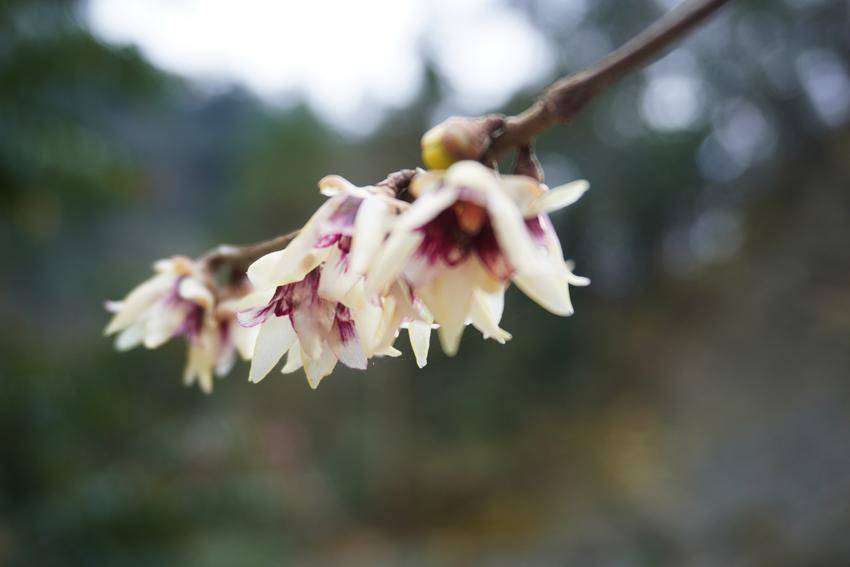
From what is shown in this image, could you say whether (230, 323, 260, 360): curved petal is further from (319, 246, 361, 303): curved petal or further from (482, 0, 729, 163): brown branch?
(482, 0, 729, 163): brown branch

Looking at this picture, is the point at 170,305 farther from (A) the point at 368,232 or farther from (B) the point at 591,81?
(B) the point at 591,81

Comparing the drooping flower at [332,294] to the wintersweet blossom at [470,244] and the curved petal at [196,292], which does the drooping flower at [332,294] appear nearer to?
the wintersweet blossom at [470,244]

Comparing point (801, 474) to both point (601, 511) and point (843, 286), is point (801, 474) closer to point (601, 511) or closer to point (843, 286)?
point (843, 286)

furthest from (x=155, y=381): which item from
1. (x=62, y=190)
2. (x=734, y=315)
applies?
(x=734, y=315)

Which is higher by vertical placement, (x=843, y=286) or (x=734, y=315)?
(x=734, y=315)

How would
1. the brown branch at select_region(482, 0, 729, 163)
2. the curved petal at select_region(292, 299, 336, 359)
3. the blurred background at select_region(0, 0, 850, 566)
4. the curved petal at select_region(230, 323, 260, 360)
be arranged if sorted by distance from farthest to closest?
the blurred background at select_region(0, 0, 850, 566)
the curved petal at select_region(230, 323, 260, 360)
the curved petal at select_region(292, 299, 336, 359)
the brown branch at select_region(482, 0, 729, 163)

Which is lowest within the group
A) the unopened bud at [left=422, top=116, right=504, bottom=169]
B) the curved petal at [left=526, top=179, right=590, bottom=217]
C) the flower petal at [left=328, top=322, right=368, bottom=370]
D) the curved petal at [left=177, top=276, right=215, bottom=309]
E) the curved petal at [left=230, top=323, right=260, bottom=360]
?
the flower petal at [left=328, top=322, right=368, bottom=370]

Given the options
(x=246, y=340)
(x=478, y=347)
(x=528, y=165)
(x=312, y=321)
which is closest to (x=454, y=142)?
(x=528, y=165)

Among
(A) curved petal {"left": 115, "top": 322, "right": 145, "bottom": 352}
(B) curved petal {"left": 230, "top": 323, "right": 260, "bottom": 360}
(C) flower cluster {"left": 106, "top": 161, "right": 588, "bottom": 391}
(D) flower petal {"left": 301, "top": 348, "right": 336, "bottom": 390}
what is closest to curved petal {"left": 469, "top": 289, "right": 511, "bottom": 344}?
(C) flower cluster {"left": 106, "top": 161, "right": 588, "bottom": 391}
